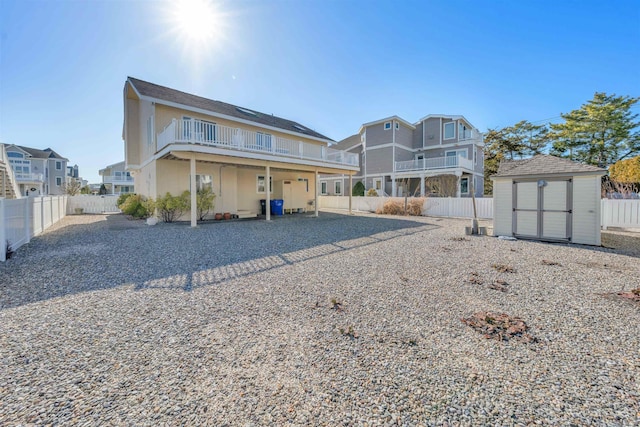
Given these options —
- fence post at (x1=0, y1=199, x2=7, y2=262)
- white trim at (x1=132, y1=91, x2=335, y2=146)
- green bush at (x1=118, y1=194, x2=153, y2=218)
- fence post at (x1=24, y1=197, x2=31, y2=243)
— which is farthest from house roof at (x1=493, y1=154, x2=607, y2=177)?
green bush at (x1=118, y1=194, x2=153, y2=218)

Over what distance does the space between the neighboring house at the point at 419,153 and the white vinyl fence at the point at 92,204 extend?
21574mm

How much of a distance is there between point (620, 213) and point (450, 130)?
15081mm

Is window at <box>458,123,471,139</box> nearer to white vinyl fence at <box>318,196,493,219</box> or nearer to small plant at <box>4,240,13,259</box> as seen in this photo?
white vinyl fence at <box>318,196,493,219</box>

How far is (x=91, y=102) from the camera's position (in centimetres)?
1287

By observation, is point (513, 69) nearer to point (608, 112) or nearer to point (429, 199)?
point (429, 199)

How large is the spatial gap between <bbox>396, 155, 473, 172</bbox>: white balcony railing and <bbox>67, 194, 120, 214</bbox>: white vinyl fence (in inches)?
919

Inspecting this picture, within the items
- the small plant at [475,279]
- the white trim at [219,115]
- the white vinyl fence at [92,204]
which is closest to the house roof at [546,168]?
the small plant at [475,279]

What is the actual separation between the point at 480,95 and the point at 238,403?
25.1 m

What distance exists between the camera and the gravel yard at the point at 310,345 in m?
1.90

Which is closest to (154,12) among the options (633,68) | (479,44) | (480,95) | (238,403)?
(238,403)

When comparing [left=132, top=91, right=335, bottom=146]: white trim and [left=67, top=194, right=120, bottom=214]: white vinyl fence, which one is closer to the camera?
[left=132, top=91, right=335, bottom=146]: white trim

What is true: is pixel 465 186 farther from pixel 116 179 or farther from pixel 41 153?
pixel 41 153

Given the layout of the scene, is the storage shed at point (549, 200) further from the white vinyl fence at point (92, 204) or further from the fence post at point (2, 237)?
the white vinyl fence at point (92, 204)

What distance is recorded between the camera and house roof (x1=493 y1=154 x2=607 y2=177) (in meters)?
8.03
